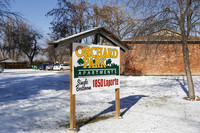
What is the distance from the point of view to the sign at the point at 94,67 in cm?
553

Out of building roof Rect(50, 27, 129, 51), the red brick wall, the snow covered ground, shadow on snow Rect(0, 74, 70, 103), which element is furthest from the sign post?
the red brick wall

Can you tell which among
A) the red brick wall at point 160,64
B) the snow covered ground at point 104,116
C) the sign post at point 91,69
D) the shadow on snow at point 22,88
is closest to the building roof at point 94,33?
the sign post at point 91,69

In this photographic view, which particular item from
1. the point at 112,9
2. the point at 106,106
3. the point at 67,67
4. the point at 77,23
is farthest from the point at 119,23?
the point at 67,67

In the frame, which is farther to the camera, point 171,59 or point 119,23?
point 171,59

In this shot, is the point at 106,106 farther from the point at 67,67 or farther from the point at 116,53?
the point at 67,67

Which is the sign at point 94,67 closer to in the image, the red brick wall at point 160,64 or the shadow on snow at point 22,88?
the shadow on snow at point 22,88

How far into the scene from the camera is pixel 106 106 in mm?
8594

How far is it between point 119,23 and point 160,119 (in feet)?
48.5

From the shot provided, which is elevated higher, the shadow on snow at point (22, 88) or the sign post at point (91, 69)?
the sign post at point (91, 69)

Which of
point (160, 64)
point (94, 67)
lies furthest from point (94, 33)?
point (160, 64)

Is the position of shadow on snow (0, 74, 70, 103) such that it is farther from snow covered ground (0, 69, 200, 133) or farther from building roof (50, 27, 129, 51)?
building roof (50, 27, 129, 51)

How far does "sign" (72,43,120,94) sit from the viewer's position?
5527 millimetres

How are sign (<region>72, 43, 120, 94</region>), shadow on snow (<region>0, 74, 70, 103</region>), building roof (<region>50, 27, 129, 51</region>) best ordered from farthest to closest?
shadow on snow (<region>0, 74, 70, 103</region>) < sign (<region>72, 43, 120, 94</region>) < building roof (<region>50, 27, 129, 51</region>)

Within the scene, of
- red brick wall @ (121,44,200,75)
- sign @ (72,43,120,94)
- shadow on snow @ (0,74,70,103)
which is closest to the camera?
sign @ (72,43,120,94)
